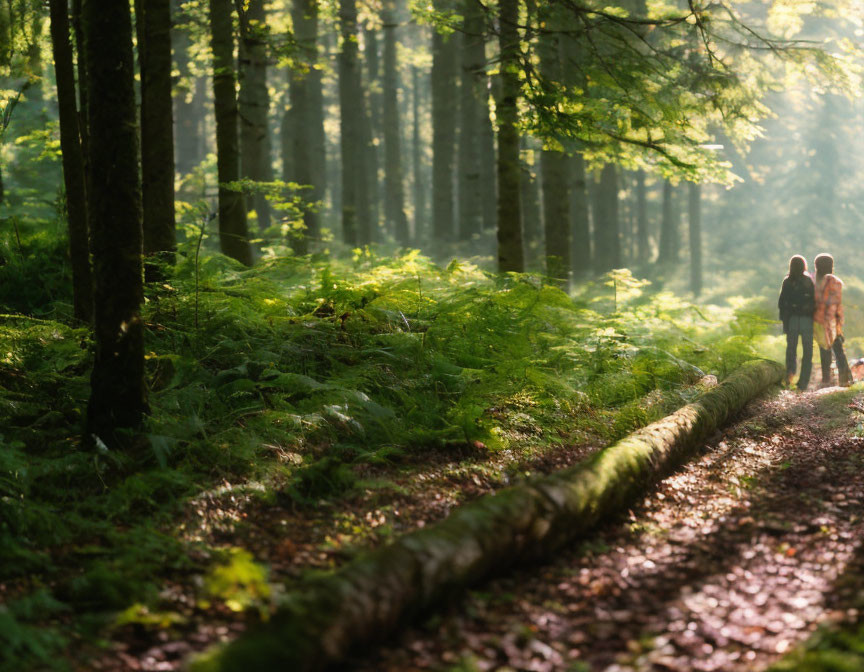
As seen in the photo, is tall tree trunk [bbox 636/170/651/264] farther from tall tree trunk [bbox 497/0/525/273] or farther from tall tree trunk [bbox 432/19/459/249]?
tall tree trunk [bbox 497/0/525/273]

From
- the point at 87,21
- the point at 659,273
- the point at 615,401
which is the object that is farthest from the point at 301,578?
the point at 659,273

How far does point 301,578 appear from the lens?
329cm

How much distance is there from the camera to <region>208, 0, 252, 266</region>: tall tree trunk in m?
9.04

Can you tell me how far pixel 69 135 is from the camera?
6016 millimetres

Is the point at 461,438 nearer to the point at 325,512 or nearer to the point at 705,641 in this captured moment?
the point at 325,512

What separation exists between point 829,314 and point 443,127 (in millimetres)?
15003

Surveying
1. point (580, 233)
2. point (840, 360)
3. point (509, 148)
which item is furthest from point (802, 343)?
point (580, 233)

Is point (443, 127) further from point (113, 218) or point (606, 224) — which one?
point (113, 218)

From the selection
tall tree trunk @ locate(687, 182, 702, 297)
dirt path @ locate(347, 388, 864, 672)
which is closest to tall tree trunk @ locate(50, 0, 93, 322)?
dirt path @ locate(347, 388, 864, 672)

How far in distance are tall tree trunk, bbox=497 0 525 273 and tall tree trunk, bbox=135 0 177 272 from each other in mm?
3608

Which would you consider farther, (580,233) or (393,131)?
(393,131)

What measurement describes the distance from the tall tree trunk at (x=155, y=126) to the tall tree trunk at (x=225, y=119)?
1638 mm

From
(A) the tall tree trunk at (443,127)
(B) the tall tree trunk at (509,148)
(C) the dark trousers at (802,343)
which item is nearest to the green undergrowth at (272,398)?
(B) the tall tree trunk at (509,148)

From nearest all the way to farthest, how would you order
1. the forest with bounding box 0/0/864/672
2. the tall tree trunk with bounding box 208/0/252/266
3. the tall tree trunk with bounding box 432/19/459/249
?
the forest with bounding box 0/0/864/672, the tall tree trunk with bounding box 208/0/252/266, the tall tree trunk with bounding box 432/19/459/249
